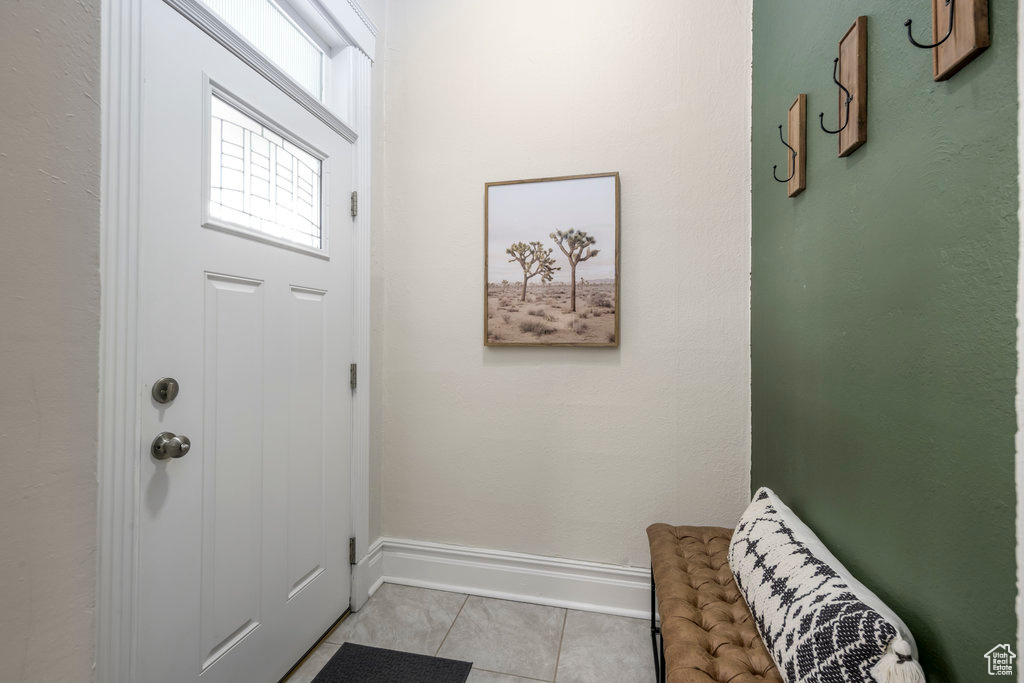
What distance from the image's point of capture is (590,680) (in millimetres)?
1551

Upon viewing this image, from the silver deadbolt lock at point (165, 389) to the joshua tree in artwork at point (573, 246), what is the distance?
4.47ft

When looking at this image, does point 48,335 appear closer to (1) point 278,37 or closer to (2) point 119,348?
(2) point 119,348

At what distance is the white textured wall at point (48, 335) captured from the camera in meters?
0.41

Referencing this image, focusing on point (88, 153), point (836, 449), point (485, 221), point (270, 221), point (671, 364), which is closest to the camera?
point (88, 153)

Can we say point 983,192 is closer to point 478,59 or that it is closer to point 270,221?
point 270,221

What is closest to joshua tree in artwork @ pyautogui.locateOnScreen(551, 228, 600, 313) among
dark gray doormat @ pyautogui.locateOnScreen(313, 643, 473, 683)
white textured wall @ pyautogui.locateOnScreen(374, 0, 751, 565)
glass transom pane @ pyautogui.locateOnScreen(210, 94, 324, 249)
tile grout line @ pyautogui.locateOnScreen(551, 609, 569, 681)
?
white textured wall @ pyautogui.locateOnScreen(374, 0, 751, 565)

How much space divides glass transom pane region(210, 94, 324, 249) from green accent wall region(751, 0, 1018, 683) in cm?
159

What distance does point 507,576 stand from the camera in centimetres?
204

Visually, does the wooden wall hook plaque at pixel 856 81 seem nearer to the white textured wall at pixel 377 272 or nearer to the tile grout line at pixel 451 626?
Result: the white textured wall at pixel 377 272

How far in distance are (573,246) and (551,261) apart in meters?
0.11

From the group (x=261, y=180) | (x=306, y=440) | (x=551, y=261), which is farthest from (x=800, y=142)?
(x=306, y=440)

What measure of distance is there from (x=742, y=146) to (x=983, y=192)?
129cm

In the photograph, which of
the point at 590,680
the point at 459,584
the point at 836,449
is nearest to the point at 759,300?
the point at 836,449

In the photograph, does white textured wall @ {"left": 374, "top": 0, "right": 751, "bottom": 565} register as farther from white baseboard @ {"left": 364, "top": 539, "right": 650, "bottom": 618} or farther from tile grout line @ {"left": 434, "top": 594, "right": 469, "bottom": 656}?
tile grout line @ {"left": 434, "top": 594, "right": 469, "bottom": 656}
